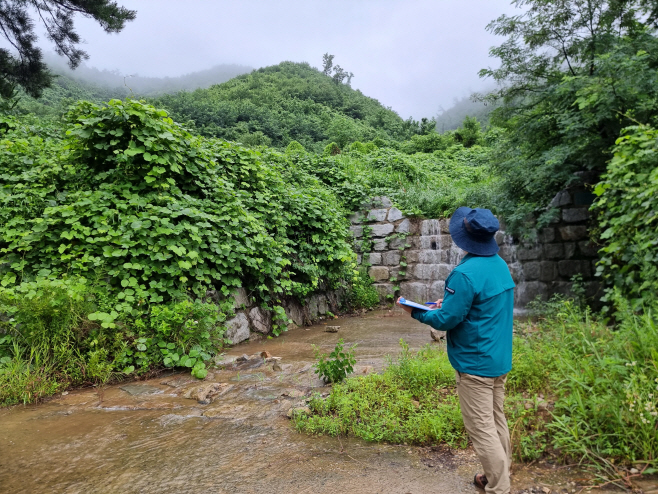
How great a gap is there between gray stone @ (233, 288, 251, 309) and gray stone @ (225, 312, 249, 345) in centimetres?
16

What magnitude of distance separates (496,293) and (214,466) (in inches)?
84.0

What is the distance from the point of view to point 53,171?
207 inches

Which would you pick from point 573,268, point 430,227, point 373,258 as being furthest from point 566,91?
point 373,258

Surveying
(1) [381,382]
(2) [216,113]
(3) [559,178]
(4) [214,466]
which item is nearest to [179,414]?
(4) [214,466]

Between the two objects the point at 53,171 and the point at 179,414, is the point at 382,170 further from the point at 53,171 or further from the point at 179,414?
the point at 179,414

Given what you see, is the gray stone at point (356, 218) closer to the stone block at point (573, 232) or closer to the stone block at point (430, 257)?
the stone block at point (430, 257)

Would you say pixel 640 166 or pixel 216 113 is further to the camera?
pixel 216 113

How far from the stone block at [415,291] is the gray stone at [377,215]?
1.84m

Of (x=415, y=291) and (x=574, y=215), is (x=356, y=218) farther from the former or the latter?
(x=574, y=215)

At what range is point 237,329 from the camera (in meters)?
6.07

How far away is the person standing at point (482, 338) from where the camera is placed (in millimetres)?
2164

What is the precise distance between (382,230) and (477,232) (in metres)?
8.07

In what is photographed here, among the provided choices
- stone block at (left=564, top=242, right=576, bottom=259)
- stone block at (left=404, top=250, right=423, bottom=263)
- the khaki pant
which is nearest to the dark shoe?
the khaki pant

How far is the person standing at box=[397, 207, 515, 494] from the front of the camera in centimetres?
216
